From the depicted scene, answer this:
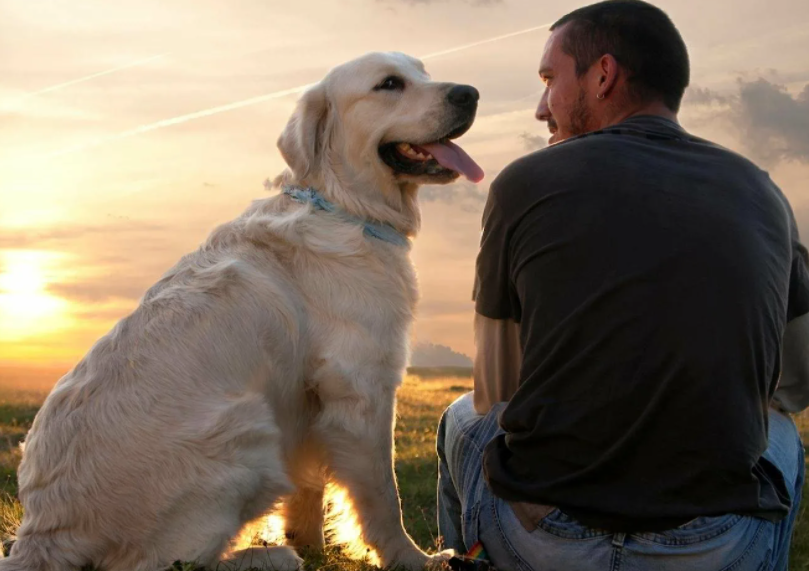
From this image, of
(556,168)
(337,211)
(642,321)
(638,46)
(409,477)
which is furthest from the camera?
(409,477)

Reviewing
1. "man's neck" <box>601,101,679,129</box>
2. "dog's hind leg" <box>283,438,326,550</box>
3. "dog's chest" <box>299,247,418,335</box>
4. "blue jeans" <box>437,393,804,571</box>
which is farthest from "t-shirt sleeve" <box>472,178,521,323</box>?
"dog's hind leg" <box>283,438,326,550</box>

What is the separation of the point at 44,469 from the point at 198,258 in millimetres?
1176

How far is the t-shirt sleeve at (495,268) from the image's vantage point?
3.08 metres

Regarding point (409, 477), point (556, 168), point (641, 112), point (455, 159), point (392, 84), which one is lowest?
point (409, 477)

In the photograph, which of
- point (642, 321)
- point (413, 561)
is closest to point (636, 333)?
point (642, 321)

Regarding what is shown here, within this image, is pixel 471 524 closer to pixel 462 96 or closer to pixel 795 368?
pixel 795 368

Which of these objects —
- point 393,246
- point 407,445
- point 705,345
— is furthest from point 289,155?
point 407,445

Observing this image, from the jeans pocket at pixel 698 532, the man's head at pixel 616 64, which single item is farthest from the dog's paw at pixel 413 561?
the man's head at pixel 616 64

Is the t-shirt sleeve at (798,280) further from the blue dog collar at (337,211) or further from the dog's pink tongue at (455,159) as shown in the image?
the blue dog collar at (337,211)

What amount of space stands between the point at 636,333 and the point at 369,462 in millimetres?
1742

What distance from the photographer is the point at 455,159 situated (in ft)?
15.3

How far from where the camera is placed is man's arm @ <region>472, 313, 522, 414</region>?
10.8 feet

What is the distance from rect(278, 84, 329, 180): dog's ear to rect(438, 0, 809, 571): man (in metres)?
1.68

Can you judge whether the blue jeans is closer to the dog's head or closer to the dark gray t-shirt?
the dark gray t-shirt
